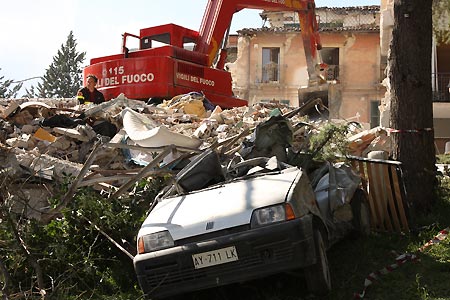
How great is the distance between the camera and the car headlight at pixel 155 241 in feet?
20.9

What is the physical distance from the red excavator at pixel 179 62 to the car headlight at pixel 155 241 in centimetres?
1055

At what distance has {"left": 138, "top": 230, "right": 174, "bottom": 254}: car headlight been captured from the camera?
6383 mm

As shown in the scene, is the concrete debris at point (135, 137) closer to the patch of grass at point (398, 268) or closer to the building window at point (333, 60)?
the patch of grass at point (398, 268)

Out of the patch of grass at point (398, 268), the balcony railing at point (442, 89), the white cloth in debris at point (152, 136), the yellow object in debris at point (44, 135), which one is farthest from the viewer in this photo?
the balcony railing at point (442, 89)

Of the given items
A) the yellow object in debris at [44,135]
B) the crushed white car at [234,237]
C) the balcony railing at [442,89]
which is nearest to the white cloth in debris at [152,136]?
the yellow object in debris at [44,135]

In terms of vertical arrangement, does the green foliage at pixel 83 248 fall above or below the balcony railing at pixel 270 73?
below

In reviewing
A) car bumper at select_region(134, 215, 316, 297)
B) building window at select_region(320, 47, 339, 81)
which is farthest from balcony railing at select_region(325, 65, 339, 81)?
car bumper at select_region(134, 215, 316, 297)

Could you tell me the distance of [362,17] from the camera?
4600 cm

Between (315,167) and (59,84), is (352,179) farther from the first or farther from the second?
(59,84)

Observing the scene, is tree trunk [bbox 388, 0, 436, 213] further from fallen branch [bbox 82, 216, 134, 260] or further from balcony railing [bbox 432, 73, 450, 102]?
balcony railing [bbox 432, 73, 450, 102]

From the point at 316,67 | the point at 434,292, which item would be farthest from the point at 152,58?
the point at 434,292

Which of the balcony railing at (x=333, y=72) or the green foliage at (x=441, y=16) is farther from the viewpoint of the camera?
the balcony railing at (x=333, y=72)

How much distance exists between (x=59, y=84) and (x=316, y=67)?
171 ft

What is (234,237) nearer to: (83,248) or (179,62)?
(83,248)
